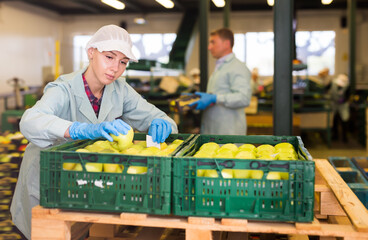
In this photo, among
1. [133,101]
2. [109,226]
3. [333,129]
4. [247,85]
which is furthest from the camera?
[333,129]

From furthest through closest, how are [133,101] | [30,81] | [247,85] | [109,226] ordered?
[30,81] → [247,85] → [133,101] → [109,226]

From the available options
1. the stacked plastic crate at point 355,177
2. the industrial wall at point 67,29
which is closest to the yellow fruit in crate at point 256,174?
the stacked plastic crate at point 355,177

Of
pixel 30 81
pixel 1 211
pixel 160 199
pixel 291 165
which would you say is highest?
pixel 30 81

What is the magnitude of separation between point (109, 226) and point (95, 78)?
2.72 feet

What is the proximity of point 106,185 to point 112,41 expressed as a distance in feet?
2.82

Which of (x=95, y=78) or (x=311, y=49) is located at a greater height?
(x=311, y=49)

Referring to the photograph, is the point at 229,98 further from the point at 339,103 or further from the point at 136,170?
the point at 339,103

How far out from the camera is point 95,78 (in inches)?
90.3

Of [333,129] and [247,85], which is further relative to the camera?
[333,129]

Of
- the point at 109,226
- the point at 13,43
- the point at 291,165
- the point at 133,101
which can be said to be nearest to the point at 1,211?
the point at 109,226

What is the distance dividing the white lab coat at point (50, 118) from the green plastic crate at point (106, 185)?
23cm

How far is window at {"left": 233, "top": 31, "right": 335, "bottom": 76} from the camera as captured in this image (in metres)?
15.6

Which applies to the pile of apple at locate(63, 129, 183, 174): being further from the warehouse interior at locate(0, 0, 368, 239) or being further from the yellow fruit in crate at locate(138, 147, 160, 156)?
the warehouse interior at locate(0, 0, 368, 239)

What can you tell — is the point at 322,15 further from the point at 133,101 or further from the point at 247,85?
the point at 133,101
